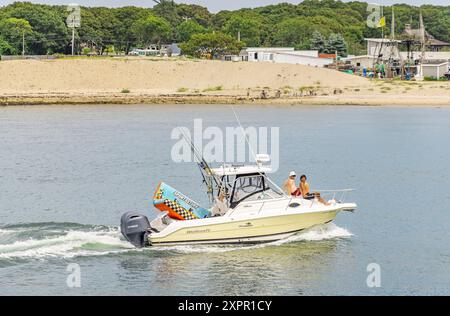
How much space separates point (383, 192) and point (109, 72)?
72.8 m

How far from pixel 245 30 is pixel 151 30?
15379 mm

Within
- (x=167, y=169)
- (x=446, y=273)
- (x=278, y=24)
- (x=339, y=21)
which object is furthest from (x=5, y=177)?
(x=339, y=21)

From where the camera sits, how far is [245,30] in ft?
Answer: 488

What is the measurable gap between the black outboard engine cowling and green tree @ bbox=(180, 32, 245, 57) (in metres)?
98.4

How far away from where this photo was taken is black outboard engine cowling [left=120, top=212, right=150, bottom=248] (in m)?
25.9

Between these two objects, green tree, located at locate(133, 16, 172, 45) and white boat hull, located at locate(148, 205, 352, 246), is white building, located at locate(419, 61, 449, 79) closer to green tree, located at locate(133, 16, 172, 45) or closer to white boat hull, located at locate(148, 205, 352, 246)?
green tree, located at locate(133, 16, 172, 45)

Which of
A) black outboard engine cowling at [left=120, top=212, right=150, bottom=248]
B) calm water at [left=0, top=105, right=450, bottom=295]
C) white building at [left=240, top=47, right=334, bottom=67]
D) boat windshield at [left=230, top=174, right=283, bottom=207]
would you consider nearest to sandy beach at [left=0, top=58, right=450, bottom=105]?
white building at [left=240, top=47, right=334, bottom=67]

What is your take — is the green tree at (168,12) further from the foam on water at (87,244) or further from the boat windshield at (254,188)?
the boat windshield at (254,188)

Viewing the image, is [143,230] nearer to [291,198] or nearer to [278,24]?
[291,198]

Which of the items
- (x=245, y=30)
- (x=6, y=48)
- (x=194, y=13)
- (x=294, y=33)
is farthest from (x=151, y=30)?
(x=194, y=13)

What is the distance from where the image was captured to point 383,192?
3778 cm

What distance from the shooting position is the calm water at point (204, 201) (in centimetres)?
2419

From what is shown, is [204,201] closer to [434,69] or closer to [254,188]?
[254,188]

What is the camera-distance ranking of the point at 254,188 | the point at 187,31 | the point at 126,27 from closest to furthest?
1. the point at 254,188
2. the point at 126,27
3. the point at 187,31
